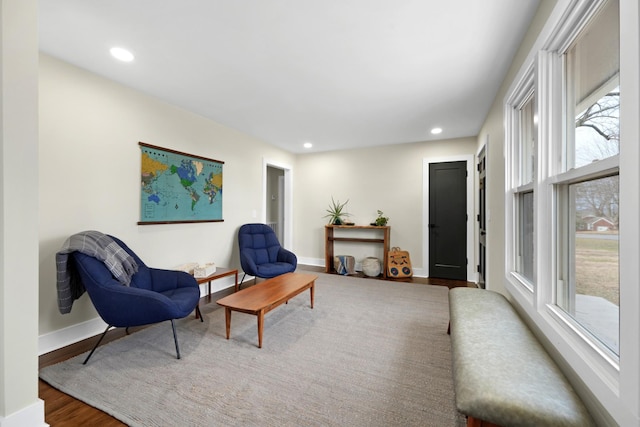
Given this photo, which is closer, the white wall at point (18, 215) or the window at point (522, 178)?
the white wall at point (18, 215)

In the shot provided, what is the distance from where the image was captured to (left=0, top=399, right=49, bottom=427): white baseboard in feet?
4.42

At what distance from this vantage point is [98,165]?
2609 millimetres

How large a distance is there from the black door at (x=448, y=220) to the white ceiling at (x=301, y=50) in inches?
56.0

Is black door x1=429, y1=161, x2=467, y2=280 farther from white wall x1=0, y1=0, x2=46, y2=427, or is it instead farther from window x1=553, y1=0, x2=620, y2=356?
white wall x1=0, y1=0, x2=46, y2=427

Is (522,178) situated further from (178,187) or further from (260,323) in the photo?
(178,187)

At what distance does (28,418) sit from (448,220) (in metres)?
5.17

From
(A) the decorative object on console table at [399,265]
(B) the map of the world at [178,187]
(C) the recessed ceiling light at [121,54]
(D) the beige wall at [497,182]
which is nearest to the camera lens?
(C) the recessed ceiling light at [121,54]

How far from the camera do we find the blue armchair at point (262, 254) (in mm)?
3703

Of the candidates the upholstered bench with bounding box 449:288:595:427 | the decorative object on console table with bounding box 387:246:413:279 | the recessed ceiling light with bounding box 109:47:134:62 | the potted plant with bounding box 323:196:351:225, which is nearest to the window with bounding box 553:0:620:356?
the upholstered bench with bounding box 449:288:595:427

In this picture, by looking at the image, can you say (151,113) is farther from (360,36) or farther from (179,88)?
(360,36)

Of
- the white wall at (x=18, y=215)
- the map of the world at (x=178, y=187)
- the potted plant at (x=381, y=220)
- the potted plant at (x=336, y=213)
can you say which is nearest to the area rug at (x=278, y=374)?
the white wall at (x=18, y=215)

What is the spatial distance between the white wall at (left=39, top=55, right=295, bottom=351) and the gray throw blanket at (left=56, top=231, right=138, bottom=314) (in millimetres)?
331

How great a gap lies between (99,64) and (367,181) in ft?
14.0

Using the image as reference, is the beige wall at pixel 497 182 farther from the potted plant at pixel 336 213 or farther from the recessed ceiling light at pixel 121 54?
A: the recessed ceiling light at pixel 121 54
